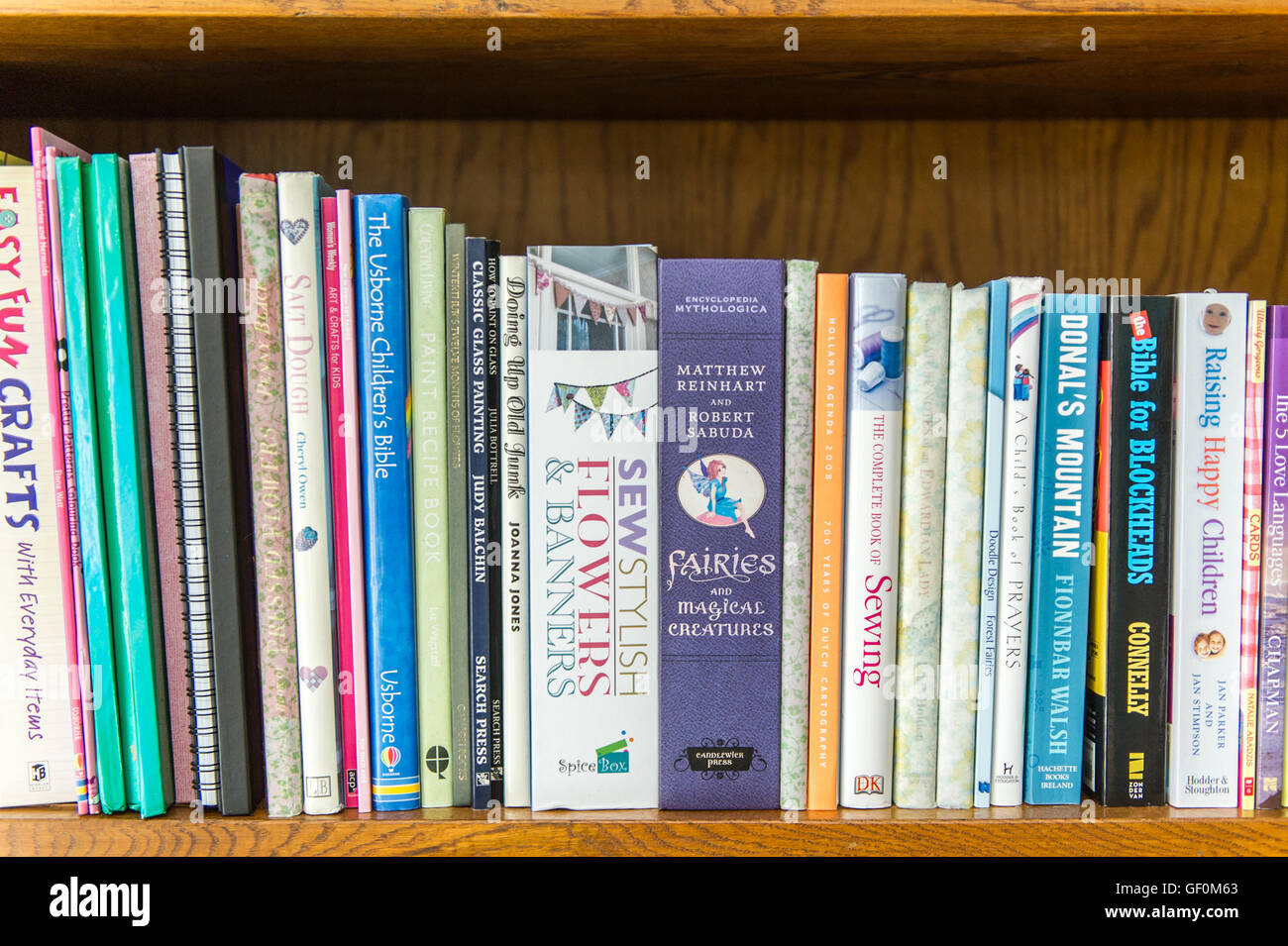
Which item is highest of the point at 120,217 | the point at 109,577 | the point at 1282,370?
the point at 120,217

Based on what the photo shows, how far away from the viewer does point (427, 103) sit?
0.75 metres

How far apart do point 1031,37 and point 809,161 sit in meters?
0.24

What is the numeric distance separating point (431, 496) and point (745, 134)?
0.45m

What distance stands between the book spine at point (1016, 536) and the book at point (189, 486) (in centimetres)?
54

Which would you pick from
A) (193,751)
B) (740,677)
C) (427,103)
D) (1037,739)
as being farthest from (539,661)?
(427,103)

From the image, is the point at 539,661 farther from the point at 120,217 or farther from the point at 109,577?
the point at 120,217

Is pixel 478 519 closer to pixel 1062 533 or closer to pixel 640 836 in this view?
pixel 640 836

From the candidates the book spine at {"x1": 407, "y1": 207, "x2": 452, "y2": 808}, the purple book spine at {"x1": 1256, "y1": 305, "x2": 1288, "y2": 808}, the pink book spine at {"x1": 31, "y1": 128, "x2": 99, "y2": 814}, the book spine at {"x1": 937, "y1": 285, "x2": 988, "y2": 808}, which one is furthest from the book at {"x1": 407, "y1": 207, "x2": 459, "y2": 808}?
the purple book spine at {"x1": 1256, "y1": 305, "x2": 1288, "y2": 808}

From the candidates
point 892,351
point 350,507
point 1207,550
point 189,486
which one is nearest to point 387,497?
point 350,507

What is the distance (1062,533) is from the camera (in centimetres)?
60

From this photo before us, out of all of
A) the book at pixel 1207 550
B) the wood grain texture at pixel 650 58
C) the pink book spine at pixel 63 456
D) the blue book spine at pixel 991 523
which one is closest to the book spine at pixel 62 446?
the pink book spine at pixel 63 456

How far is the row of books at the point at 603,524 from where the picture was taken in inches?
23.3

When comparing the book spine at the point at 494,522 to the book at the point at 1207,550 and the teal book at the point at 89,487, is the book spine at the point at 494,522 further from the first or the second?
the book at the point at 1207,550
